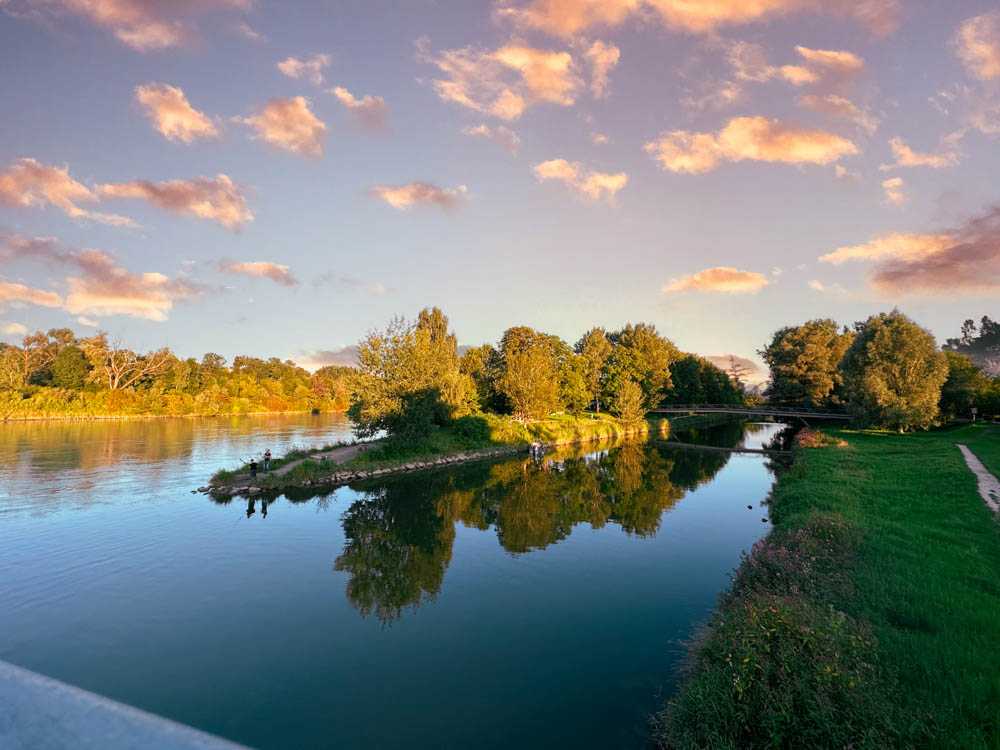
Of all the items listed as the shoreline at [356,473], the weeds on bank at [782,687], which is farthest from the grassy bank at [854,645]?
the shoreline at [356,473]

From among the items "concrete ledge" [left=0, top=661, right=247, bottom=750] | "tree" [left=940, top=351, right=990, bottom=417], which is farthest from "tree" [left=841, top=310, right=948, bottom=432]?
"concrete ledge" [left=0, top=661, right=247, bottom=750]

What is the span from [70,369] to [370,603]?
451 feet

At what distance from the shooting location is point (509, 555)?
24.7m

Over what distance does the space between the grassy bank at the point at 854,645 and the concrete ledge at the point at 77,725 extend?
8646 millimetres

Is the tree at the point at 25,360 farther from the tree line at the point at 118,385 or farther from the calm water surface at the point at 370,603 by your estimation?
the calm water surface at the point at 370,603

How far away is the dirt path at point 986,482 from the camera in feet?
77.3

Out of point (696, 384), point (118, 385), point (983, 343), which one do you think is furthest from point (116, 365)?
point (983, 343)

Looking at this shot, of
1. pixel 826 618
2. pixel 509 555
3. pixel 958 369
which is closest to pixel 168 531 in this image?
pixel 509 555

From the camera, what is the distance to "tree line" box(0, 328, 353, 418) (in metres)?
100

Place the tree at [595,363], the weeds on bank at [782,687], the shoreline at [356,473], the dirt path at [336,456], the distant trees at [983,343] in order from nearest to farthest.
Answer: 1. the weeds on bank at [782,687]
2. the shoreline at [356,473]
3. the dirt path at [336,456]
4. the tree at [595,363]
5. the distant trees at [983,343]

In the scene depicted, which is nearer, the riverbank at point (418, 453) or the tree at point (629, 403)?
the riverbank at point (418, 453)

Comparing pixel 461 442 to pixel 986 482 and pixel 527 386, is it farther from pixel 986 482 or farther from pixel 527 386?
pixel 986 482

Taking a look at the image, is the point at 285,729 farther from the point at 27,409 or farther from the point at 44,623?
the point at 27,409

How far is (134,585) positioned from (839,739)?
76.2 feet
